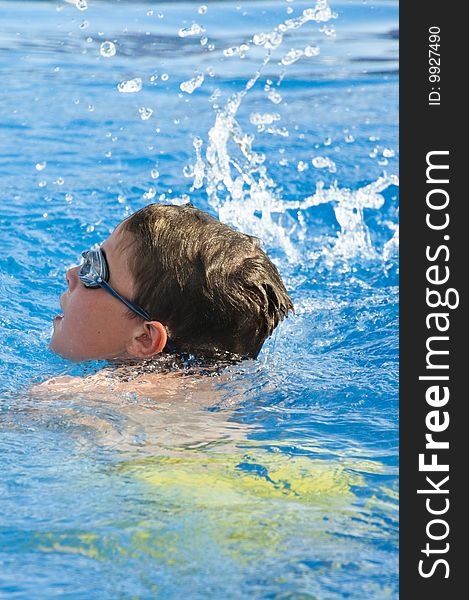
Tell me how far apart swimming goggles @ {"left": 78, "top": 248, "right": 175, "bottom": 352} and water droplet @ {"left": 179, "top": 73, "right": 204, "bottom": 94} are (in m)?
4.89

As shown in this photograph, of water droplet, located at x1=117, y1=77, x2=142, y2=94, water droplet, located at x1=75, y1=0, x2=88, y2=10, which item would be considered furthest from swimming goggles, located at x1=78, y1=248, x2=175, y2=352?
water droplet, located at x1=75, y1=0, x2=88, y2=10

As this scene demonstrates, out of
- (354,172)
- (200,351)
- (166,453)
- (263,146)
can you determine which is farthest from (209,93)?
(166,453)

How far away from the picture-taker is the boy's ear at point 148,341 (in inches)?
115

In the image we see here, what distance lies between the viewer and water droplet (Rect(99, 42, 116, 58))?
8578 mm

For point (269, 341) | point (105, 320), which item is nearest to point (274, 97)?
point (269, 341)

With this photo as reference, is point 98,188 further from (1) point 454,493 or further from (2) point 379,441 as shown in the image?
(1) point 454,493

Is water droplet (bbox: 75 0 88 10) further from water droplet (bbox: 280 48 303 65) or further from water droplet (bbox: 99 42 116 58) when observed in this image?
water droplet (bbox: 280 48 303 65)

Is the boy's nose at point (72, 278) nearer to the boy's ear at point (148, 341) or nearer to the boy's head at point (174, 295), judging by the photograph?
the boy's head at point (174, 295)

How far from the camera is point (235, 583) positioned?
6.44 feet

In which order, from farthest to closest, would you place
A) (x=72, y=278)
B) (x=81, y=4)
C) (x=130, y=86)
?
(x=81, y=4) → (x=130, y=86) → (x=72, y=278)

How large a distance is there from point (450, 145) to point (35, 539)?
6.68 feet

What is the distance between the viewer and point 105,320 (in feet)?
9.78

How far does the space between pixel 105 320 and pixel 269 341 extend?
3.49 ft

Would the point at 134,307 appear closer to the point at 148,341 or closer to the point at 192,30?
the point at 148,341
